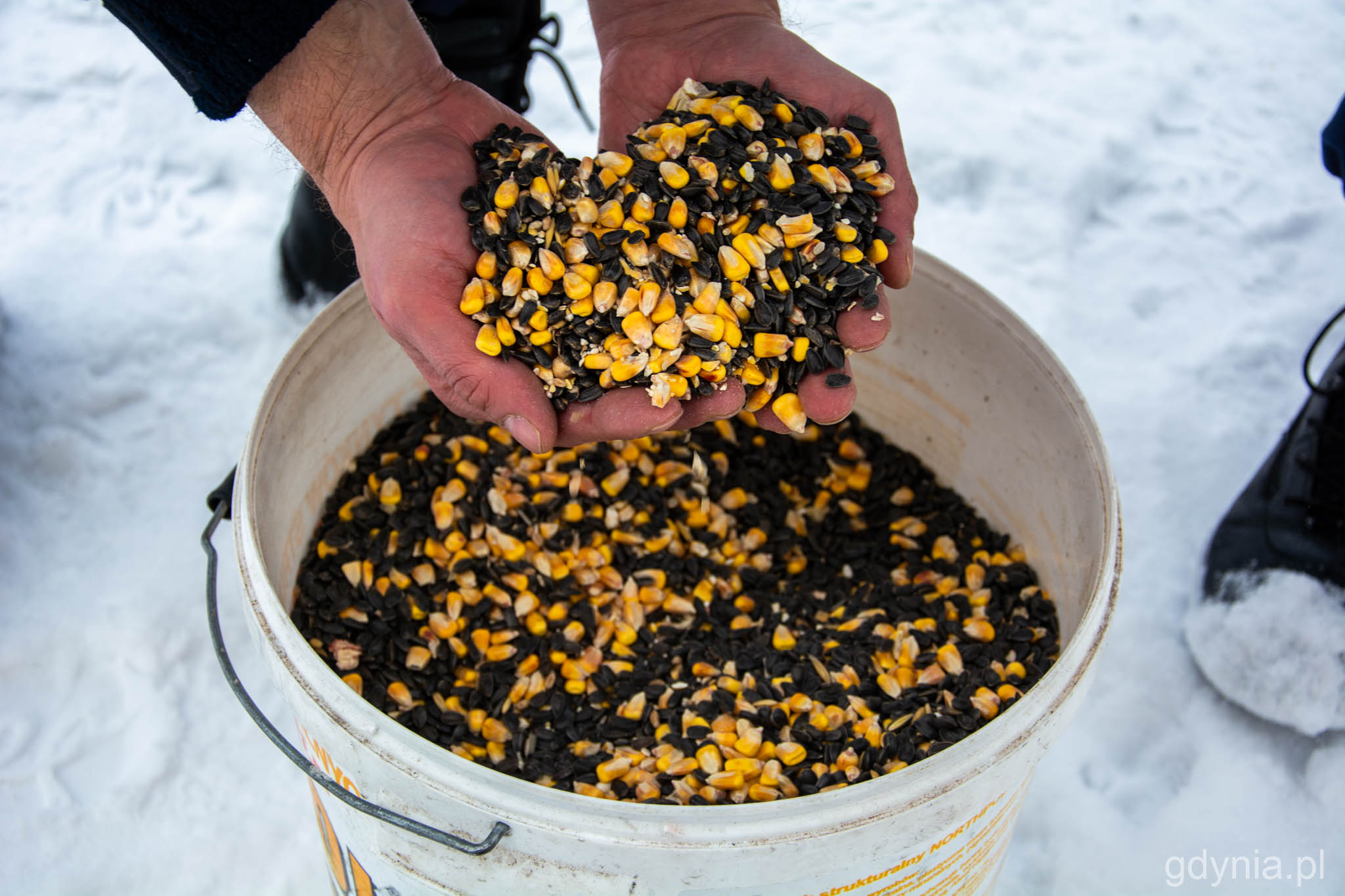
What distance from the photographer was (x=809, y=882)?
103 centimetres

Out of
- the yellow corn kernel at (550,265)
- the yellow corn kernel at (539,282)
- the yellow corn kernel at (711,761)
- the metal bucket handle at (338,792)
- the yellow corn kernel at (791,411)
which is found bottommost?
the yellow corn kernel at (711,761)

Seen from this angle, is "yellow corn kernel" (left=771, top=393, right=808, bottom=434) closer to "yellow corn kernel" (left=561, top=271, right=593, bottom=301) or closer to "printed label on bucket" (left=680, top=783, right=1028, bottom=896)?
"yellow corn kernel" (left=561, top=271, right=593, bottom=301)

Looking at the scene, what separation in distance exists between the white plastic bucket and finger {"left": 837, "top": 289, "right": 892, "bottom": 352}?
27 centimetres

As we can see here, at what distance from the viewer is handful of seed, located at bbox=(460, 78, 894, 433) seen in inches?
47.3

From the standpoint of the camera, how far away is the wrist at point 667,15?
155 cm

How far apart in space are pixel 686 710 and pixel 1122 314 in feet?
5.74

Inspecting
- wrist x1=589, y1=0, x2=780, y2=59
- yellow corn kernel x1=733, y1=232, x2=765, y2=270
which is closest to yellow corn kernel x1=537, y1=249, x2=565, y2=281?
yellow corn kernel x1=733, y1=232, x2=765, y2=270

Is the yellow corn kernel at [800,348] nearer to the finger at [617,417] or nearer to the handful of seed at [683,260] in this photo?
the handful of seed at [683,260]

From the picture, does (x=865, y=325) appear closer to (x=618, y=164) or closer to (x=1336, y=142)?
(x=618, y=164)

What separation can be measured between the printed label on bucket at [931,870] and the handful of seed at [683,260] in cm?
50

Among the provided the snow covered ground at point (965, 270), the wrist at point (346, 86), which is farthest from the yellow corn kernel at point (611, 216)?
the snow covered ground at point (965, 270)

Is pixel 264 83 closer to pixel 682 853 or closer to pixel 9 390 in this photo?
pixel 682 853

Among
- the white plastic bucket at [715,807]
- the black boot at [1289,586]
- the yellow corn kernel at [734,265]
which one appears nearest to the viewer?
the white plastic bucket at [715,807]

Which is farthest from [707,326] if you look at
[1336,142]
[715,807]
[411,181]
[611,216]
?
[1336,142]
